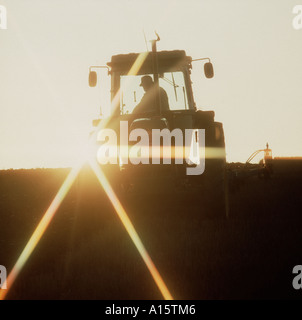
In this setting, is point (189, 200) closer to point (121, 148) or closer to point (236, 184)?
point (121, 148)

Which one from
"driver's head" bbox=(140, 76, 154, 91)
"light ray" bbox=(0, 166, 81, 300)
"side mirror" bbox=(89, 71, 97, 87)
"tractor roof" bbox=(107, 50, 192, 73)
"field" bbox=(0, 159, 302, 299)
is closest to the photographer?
"field" bbox=(0, 159, 302, 299)

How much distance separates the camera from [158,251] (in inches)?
236

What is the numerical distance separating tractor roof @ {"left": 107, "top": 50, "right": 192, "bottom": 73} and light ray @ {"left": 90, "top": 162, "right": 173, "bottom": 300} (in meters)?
1.81

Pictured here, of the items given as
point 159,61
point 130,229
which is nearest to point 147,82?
point 159,61

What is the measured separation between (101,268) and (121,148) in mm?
3368

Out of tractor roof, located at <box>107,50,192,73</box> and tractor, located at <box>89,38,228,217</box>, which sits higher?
tractor roof, located at <box>107,50,192,73</box>

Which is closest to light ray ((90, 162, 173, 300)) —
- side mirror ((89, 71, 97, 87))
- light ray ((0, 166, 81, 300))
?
light ray ((0, 166, 81, 300))

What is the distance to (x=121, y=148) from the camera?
848 centimetres

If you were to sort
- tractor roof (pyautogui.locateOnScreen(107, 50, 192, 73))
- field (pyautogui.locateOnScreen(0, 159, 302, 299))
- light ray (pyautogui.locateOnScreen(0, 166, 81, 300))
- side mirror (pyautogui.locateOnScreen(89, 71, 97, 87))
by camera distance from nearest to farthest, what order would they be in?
field (pyautogui.locateOnScreen(0, 159, 302, 299)), light ray (pyautogui.locateOnScreen(0, 166, 81, 300)), side mirror (pyautogui.locateOnScreen(89, 71, 97, 87)), tractor roof (pyautogui.locateOnScreen(107, 50, 192, 73))

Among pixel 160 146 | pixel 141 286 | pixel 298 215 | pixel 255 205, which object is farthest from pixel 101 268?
pixel 255 205

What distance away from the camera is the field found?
468cm

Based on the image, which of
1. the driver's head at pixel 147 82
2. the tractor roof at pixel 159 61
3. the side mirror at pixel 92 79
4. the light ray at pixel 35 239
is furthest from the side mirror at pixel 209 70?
the light ray at pixel 35 239

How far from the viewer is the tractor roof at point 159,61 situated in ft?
29.2

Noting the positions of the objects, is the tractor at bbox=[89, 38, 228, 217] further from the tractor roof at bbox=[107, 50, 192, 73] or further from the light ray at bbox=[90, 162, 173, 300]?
the light ray at bbox=[90, 162, 173, 300]
